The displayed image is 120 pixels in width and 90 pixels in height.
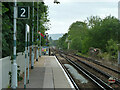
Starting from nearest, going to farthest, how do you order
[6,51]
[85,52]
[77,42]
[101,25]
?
[6,51] < [101,25] < [85,52] < [77,42]

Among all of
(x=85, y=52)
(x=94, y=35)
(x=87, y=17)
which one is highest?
(x=87, y=17)

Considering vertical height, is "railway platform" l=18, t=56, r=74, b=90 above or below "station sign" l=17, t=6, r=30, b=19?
below

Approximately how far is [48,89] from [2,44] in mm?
2901

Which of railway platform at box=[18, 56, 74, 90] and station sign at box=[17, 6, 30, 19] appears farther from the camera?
railway platform at box=[18, 56, 74, 90]

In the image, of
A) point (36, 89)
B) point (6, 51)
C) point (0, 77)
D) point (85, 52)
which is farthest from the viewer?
point (85, 52)

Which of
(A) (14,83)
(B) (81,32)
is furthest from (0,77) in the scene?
(B) (81,32)

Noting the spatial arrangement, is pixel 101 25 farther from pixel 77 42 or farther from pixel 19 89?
pixel 19 89

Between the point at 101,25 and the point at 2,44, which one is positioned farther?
the point at 101,25

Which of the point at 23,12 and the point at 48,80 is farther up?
the point at 23,12

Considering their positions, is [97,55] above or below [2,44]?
below

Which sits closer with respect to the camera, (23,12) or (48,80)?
(23,12)

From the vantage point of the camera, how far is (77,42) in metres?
68.6

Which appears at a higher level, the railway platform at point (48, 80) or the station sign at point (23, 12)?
the station sign at point (23, 12)

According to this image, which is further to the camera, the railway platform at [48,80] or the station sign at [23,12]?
the railway platform at [48,80]
